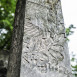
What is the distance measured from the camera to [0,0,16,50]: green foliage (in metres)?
6.70

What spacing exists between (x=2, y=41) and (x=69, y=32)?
137 inches

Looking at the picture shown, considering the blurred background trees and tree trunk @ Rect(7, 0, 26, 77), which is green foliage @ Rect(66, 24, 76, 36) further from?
tree trunk @ Rect(7, 0, 26, 77)

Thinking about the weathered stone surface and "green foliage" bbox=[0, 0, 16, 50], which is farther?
"green foliage" bbox=[0, 0, 16, 50]

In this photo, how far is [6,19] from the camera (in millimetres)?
6699

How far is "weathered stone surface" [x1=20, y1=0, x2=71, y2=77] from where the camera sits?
205 centimetres

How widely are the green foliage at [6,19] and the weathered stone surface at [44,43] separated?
13.7ft

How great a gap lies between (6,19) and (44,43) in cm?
482

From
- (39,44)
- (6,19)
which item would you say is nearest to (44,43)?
(39,44)

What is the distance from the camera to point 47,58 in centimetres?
220

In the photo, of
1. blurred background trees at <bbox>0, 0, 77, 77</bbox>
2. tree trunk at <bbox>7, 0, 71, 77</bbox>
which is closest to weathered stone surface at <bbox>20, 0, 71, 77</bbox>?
tree trunk at <bbox>7, 0, 71, 77</bbox>

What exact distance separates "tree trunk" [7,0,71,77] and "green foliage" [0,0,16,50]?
412 cm

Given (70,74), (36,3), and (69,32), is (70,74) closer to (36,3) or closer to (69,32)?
(36,3)

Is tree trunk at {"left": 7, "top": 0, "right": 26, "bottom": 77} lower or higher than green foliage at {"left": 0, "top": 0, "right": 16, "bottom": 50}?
lower

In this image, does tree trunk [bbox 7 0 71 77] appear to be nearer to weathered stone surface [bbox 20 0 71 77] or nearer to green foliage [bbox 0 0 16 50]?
weathered stone surface [bbox 20 0 71 77]
